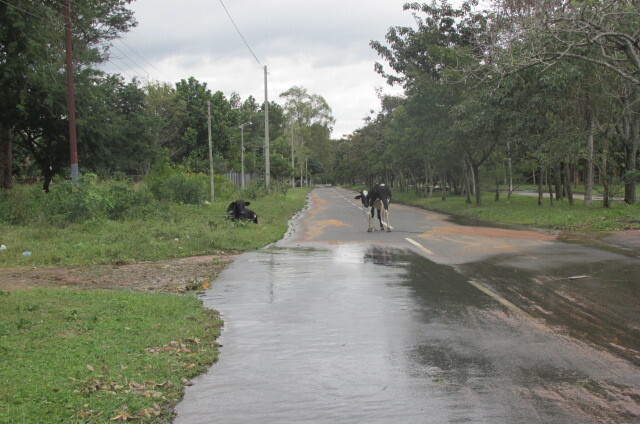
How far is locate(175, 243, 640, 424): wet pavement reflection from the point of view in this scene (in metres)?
4.26

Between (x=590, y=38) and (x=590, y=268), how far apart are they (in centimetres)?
818

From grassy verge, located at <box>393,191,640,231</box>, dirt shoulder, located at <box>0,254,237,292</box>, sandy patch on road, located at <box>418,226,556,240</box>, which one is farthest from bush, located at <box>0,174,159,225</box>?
grassy verge, located at <box>393,191,640,231</box>

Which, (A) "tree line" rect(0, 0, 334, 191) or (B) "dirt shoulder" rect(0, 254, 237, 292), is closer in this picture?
(B) "dirt shoulder" rect(0, 254, 237, 292)

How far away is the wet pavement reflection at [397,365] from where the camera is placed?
4.26 meters

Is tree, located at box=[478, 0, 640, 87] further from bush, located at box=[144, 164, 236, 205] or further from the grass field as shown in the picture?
bush, located at box=[144, 164, 236, 205]

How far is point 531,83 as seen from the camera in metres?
22.9

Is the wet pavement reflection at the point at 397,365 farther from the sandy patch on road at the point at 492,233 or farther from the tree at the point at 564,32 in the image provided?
the tree at the point at 564,32

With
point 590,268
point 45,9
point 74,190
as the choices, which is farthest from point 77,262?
point 45,9

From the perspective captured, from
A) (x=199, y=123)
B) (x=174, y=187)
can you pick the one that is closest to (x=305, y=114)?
(x=199, y=123)

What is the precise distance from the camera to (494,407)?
4.25 m

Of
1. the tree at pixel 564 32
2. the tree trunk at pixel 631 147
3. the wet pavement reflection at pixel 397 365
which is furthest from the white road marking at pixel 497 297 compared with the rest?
the tree trunk at pixel 631 147

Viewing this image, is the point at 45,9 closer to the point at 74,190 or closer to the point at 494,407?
the point at 74,190

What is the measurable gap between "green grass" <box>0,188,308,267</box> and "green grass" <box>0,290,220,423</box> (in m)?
5.05

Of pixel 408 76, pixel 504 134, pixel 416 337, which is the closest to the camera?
pixel 416 337
